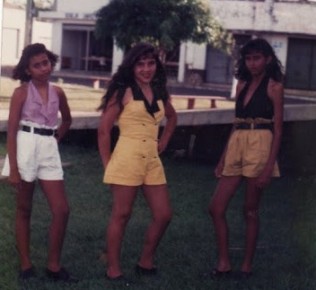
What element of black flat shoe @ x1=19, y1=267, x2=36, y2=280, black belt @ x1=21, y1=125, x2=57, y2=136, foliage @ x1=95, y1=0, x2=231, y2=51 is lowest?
black flat shoe @ x1=19, y1=267, x2=36, y2=280

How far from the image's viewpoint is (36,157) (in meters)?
3.71

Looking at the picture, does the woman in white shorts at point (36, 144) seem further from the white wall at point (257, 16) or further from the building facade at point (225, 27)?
the white wall at point (257, 16)

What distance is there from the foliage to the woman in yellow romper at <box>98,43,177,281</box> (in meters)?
4.17

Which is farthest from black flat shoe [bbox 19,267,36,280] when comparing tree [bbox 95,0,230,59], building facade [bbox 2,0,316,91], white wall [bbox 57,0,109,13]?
white wall [bbox 57,0,109,13]

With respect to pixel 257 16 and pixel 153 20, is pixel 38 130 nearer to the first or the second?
pixel 153 20

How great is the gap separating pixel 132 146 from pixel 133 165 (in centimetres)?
10

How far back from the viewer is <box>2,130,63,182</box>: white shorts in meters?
3.68

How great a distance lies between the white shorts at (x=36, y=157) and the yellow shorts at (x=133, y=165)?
28 cm

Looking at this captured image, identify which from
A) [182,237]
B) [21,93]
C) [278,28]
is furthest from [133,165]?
[278,28]

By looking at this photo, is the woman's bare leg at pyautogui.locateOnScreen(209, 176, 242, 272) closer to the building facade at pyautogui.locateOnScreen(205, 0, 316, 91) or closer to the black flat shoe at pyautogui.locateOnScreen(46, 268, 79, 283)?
the black flat shoe at pyautogui.locateOnScreen(46, 268, 79, 283)

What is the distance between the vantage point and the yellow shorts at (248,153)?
387 cm

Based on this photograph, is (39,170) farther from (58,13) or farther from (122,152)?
(58,13)

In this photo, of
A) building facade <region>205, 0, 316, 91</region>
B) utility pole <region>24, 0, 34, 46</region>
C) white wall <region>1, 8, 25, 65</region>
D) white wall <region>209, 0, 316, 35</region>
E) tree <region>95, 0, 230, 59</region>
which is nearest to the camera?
utility pole <region>24, 0, 34, 46</region>

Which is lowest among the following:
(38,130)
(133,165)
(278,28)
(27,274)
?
(27,274)
